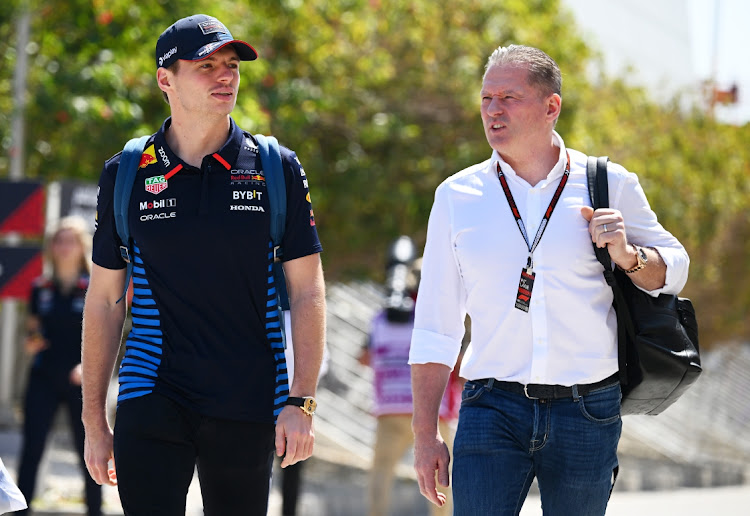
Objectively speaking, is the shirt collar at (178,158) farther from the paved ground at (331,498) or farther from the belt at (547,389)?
the paved ground at (331,498)

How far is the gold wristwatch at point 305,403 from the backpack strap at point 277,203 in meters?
0.31

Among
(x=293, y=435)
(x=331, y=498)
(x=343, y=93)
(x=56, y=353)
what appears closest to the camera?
(x=293, y=435)

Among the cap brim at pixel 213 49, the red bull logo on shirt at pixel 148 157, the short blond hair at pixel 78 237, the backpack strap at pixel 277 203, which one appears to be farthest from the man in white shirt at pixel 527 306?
the short blond hair at pixel 78 237

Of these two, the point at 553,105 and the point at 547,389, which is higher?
the point at 553,105

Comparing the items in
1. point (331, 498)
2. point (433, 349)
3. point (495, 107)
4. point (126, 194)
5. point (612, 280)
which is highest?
point (495, 107)

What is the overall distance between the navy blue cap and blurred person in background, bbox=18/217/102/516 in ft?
13.1

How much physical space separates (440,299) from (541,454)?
1.93 feet

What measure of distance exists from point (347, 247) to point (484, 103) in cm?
1320

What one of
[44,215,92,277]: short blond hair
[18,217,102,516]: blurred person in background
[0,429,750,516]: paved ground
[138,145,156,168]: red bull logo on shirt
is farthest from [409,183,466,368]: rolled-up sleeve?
[0,429,750,516]: paved ground

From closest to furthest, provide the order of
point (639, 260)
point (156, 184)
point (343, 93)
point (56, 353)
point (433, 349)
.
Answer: point (639, 260) → point (156, 184) → point (433, 349) → point (56, 353) → point (343, 93)

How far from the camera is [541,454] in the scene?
13.1ft

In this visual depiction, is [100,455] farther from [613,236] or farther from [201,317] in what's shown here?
[613,236]

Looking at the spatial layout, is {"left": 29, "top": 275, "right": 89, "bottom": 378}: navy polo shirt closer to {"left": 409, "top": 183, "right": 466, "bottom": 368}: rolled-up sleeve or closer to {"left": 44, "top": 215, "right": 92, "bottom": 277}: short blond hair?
{"left": 44, "top": 215, "right": 92, "bottom": 277}: short blond hair

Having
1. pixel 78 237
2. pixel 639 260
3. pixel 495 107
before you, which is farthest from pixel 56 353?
pixel 639 260
